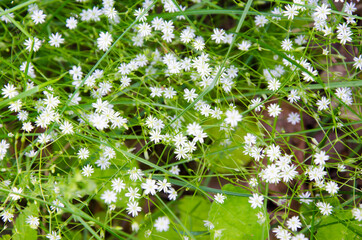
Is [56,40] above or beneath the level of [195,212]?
above

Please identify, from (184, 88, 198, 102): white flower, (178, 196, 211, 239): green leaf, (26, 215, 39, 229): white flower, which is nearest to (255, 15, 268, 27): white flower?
(184, 88, 198, 102): white flower

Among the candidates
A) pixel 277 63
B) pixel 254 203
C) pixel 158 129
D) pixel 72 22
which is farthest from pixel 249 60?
pixel 72 22

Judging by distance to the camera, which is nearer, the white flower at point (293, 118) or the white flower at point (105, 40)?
the white flower at point (105, 40)

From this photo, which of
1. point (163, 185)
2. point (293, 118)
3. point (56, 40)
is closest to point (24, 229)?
point (163, 185)

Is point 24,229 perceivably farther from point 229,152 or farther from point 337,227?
point 337,227

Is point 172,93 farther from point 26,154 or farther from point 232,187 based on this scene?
point 26,154

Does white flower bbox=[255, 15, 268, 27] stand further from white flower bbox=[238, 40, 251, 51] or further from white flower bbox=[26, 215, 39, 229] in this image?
white flower bbox=[26, 215, 39, 229]

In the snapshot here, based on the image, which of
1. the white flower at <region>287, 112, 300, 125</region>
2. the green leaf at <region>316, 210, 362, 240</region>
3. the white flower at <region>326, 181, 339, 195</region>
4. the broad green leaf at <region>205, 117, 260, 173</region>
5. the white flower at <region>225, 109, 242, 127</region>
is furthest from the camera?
the white flower at <region>287, 112, 300, 125</region>

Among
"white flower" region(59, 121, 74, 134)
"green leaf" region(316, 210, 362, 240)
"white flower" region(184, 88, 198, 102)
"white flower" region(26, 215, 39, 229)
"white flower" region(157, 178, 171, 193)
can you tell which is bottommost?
"green leaf" region(316, 210, 362, 240)

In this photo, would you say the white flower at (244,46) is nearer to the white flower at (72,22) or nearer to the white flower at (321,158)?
the white flower at (321,158)

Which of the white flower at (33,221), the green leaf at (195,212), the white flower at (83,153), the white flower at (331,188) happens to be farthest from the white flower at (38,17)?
the white flower at (331,188)

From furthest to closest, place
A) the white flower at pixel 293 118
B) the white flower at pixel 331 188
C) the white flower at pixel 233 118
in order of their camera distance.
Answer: the white flower at pixel 293 118 → the white flower at pixel 331 188 → the white flower at pixel 233 118
